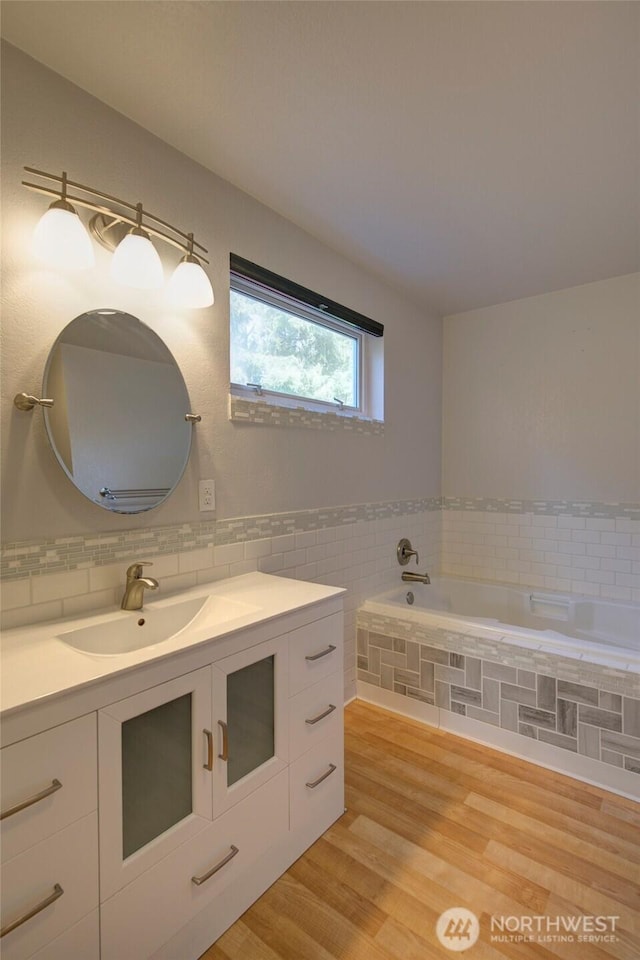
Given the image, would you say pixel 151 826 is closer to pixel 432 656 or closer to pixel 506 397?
pixel 432 656

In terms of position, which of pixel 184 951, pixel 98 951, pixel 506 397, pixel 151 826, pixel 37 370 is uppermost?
pixel 506 397

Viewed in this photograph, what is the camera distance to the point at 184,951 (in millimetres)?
1112

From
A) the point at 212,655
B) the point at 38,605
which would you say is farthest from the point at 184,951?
the point at 38,605

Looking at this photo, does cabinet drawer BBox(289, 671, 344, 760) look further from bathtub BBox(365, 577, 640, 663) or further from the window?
the window

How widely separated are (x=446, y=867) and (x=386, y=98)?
2.46 m

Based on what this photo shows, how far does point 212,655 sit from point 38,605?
53 cm

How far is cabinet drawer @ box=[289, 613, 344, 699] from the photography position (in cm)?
140

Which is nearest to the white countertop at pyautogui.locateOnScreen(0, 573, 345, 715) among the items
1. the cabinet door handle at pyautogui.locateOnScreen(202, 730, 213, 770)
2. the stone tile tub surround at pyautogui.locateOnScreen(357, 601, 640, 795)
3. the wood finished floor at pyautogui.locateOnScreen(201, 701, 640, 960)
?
the cabinet door handle at pyautogui.locateOnScreen(202, 730, 213, 770)

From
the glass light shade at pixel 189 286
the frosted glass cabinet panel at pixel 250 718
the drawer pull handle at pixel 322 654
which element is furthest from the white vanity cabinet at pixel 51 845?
the glass light shade at pixel 189 286

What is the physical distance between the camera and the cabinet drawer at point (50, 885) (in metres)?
0.79

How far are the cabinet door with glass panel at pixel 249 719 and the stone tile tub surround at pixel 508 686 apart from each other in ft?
3.60

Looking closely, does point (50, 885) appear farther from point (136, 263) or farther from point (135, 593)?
point (136, 263)

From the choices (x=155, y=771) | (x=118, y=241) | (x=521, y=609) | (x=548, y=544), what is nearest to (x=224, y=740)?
(x=155, y=771)

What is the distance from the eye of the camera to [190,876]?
1.10m
